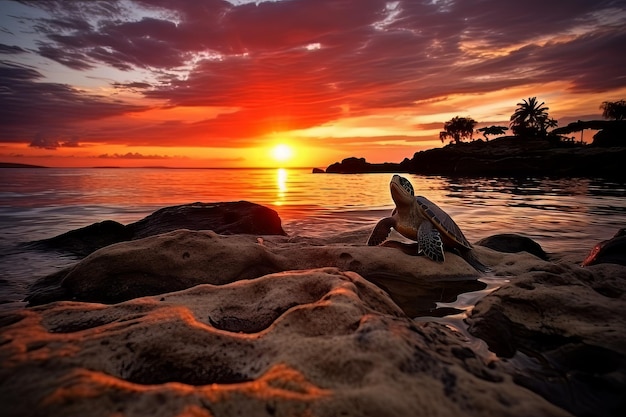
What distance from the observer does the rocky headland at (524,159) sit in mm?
49281

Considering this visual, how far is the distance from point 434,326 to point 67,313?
3064 mm

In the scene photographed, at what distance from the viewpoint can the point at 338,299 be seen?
8.66 ft

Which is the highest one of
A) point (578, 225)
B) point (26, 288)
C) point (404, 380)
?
point (404, 380)

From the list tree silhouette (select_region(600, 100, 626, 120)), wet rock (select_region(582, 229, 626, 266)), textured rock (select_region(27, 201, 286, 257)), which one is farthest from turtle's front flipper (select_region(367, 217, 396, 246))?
tree silhouette (select_region(600, 100, 626, 120))

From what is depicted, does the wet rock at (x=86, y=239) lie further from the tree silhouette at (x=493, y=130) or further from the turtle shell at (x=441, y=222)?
the tree silhouette at (x=493, y=130)

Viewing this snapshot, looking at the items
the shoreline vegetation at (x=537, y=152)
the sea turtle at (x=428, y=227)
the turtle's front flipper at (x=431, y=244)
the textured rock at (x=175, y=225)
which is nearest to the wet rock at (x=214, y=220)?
the textured rock at (x=175, y=225)

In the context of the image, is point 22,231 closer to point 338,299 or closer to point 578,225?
point 338,299

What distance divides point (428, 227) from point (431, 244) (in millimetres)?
461

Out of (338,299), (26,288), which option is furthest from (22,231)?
(338,299)

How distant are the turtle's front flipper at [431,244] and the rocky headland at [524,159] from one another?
52657 mm

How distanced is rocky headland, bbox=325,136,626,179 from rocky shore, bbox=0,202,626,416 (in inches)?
2143

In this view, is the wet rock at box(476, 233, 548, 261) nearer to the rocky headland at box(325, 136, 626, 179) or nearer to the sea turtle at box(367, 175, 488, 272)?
the sea turtle at box(367, 175, 488, 272)

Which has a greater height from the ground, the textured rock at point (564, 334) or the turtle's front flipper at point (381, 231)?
the turtle's front flipper at point (381, 231)

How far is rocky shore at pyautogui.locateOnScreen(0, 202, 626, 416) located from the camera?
160cm
